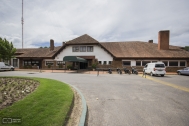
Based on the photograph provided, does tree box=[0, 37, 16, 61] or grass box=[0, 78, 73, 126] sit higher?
tree box=[0, 37, 16, 61]

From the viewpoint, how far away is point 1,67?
24.6m

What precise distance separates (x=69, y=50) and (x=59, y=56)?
315cm

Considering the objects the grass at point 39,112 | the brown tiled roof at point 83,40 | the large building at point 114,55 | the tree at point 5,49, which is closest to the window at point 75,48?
the large building at point 114,55

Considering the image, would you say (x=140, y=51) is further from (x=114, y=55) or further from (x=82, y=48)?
(x=82, y=48)

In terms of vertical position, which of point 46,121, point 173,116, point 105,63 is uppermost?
point 105,63

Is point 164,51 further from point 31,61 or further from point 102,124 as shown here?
point 31,61

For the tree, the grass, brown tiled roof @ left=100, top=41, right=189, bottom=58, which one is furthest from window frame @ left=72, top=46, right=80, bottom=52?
the grass

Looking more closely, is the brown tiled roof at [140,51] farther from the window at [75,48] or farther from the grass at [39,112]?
the grass at [39,112]

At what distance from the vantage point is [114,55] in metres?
26.9

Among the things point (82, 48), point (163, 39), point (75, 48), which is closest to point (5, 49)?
point (75, 48)

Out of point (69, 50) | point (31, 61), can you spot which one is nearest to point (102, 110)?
point (69, 50)

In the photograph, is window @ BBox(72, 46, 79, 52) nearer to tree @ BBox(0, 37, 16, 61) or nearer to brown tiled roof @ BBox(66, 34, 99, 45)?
brown tiled roof @ BBox(66, 34, 99, 45)

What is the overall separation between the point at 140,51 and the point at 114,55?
23.2 ft

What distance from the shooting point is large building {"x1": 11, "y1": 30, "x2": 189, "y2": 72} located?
83.2ft
